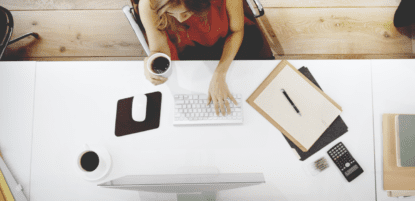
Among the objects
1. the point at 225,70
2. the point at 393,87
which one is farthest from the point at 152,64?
the point at 393,87

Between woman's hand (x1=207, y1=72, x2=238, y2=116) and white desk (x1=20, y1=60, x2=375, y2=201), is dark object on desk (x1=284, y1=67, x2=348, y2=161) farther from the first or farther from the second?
woman's hand (x1=207, y1=72, x2=238, y2=116)

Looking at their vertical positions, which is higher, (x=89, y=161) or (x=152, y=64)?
(x=152, y=64)

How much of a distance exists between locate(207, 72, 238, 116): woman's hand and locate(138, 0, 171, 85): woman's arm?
0.68 feet

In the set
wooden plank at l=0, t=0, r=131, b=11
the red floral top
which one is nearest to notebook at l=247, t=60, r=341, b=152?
the red floral top

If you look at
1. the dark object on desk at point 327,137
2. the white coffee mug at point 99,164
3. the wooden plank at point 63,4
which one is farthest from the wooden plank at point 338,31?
the white coffee mug at point 99,164

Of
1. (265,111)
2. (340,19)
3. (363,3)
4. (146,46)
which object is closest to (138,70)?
(146,46)

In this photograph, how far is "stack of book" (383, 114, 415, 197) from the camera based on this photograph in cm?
92

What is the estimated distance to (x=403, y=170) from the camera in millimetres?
940

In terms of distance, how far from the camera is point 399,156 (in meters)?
0.92

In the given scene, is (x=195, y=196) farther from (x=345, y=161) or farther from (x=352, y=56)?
(x=352, y=56)

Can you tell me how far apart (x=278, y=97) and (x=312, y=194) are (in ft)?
1.43

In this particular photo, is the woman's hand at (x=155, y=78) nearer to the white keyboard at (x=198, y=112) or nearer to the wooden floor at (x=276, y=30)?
the white keyboard at (x=198, y=112)

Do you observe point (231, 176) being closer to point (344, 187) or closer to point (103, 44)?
point (344, 187)

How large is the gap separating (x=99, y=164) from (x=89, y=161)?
0.04 meters
